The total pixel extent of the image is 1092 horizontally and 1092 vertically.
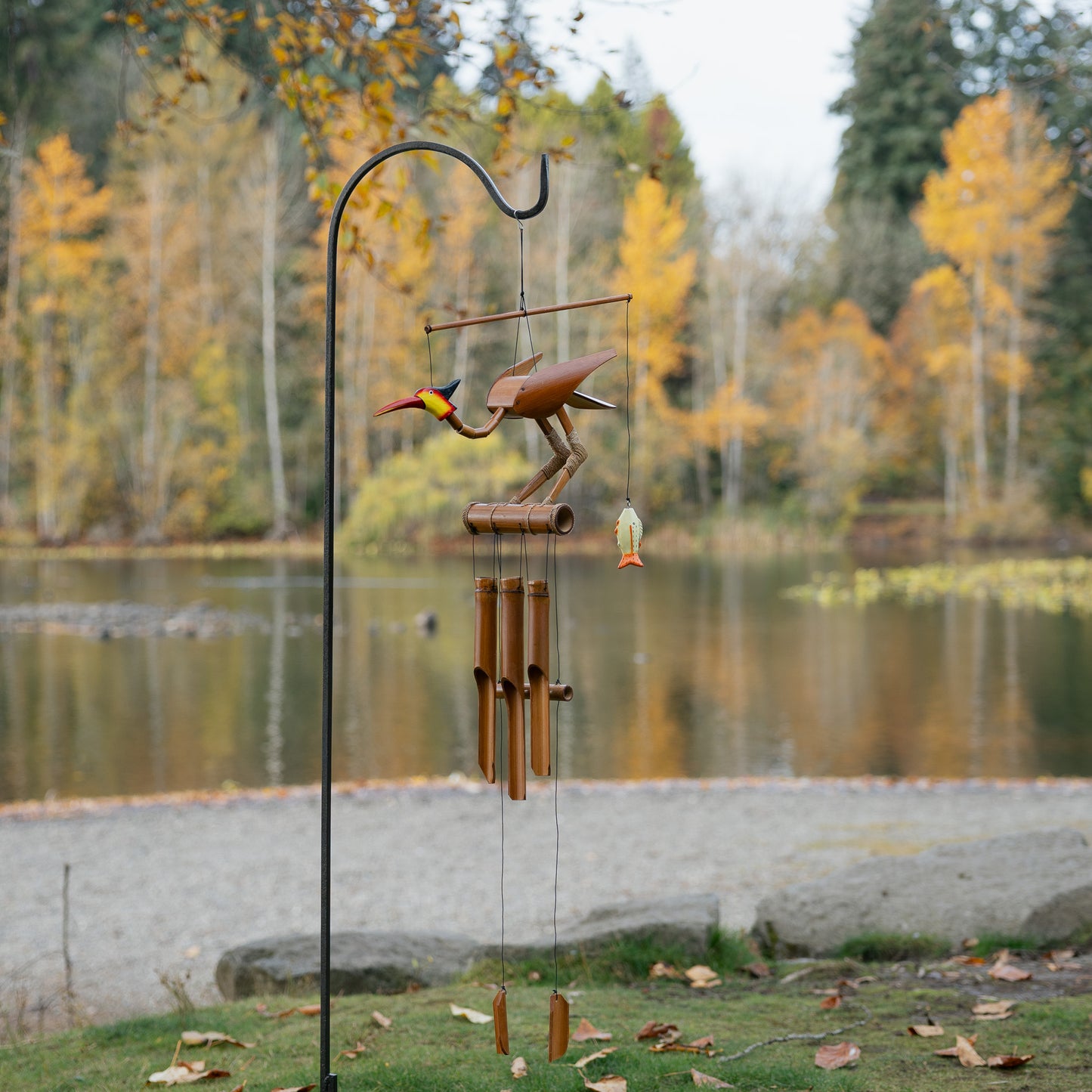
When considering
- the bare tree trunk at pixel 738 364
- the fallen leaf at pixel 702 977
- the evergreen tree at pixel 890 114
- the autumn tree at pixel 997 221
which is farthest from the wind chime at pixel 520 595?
the evergreen tree at pixel 890 114

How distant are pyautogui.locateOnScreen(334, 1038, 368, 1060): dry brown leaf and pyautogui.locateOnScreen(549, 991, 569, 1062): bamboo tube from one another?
0.68 m

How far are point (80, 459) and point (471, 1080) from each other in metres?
27.5

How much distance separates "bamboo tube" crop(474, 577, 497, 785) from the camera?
2.72 metres

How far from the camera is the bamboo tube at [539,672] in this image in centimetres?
269

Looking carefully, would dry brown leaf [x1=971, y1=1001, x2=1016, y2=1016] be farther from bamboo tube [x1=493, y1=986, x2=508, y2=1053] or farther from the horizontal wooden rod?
the horizontal wooden rod

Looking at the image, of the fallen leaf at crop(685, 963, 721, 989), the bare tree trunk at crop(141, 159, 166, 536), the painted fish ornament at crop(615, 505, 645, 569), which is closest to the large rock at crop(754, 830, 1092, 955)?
the fallen leaf at crop(685, 963, 721, 989)

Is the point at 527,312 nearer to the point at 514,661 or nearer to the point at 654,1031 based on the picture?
the point at 514,661

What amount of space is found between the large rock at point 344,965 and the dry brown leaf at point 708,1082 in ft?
5.39

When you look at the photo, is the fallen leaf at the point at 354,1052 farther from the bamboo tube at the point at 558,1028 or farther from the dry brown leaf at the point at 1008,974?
the dry brown leaf at the point at 1008,974

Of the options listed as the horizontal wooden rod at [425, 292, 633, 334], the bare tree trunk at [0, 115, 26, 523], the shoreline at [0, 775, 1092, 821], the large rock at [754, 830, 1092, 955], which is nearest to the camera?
the horizontal wooden rod at [425, 292, 633, 334]

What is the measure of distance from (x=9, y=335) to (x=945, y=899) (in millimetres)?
27930

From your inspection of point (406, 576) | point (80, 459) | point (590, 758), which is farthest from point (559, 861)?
point (80, 459)

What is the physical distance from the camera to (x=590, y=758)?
955 centimetres

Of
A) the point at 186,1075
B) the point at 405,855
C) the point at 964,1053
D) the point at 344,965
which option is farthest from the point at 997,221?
the point at 186,1075
